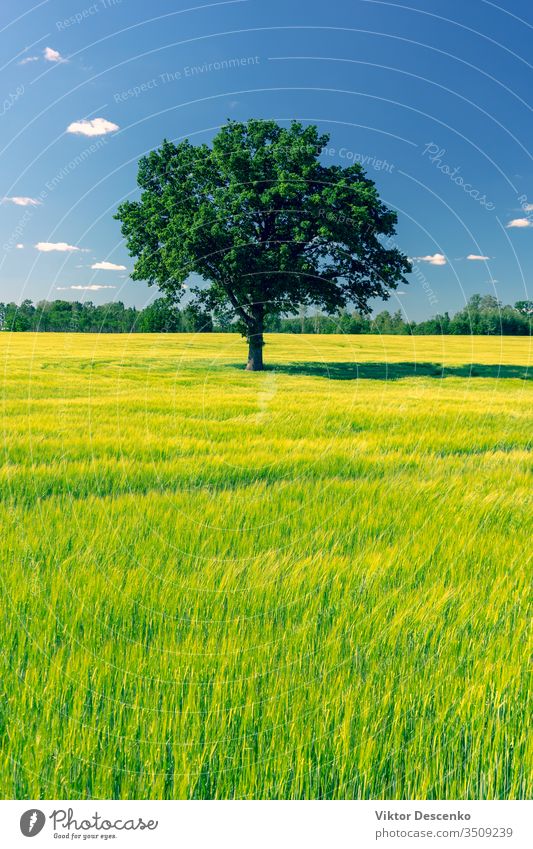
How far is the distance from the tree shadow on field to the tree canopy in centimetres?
350

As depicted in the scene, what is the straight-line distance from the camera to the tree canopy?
27703 millimetres

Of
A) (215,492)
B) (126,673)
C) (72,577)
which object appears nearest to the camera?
(126,673)

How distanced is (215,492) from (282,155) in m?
25.7

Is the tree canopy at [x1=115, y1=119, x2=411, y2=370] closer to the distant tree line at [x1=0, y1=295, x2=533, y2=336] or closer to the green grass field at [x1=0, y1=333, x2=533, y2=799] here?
the distant tree line at [x1=0, y1=295, x2=533, y2=336]

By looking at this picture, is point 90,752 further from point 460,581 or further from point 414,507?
point 414,507

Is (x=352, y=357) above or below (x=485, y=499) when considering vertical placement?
above

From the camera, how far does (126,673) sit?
3252 mm

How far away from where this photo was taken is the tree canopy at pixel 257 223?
2770cm

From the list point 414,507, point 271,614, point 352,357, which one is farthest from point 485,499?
point 352,357
